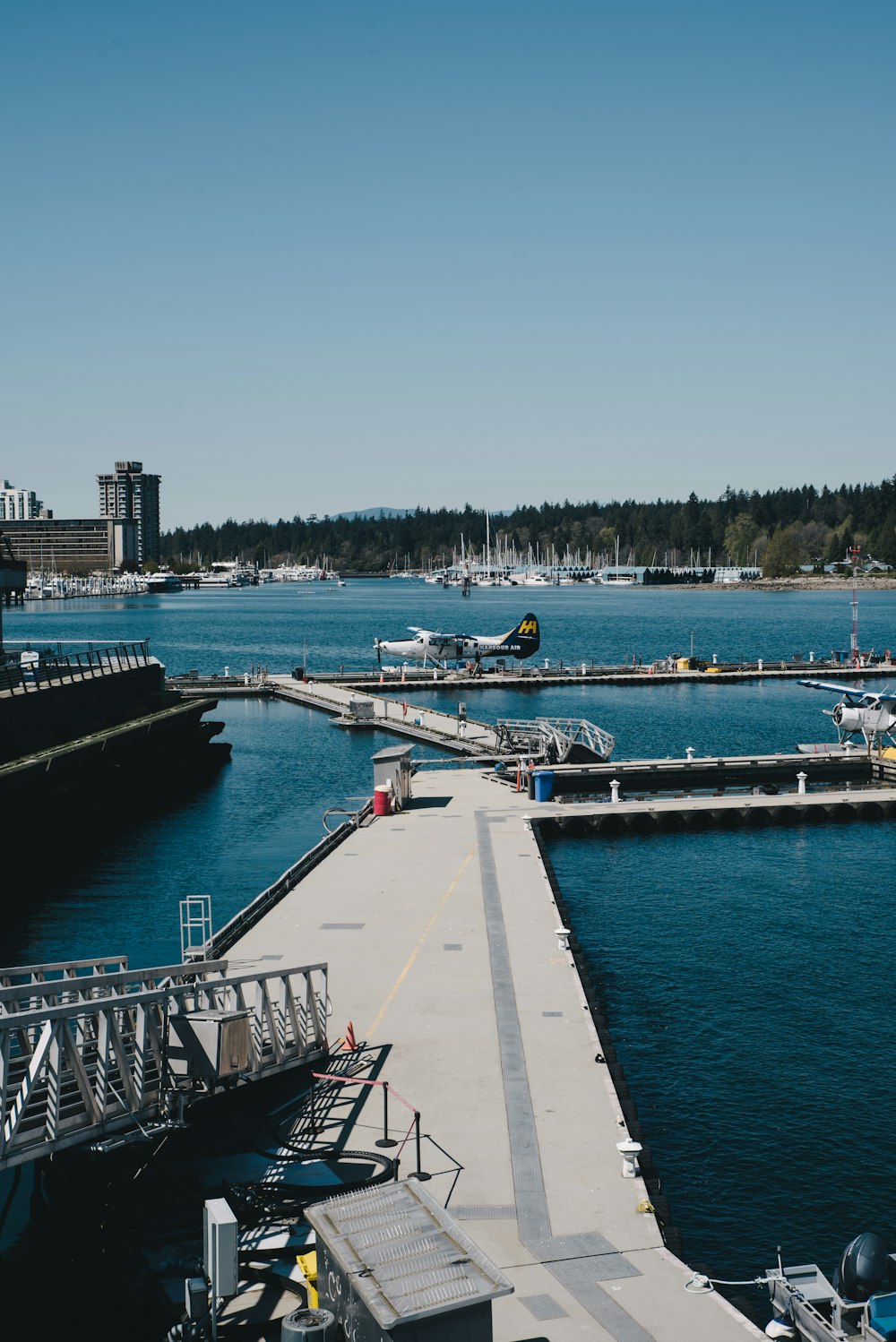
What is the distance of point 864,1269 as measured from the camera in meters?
15.9

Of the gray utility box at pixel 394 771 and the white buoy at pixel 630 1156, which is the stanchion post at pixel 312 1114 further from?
the gray utility box at pixel 394 771

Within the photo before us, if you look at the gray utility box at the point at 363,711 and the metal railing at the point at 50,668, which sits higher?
the metal railing at the point at 50,668

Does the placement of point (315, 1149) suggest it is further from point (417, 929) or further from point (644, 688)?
point (644, 688)

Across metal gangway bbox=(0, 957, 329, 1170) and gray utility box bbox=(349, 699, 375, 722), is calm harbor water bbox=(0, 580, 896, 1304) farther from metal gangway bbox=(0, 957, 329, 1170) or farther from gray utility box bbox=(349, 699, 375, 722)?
metal gangway bbox=(0, 957, 329, 1170)

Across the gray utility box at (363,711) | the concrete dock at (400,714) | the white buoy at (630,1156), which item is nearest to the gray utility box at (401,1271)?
the white buoy at (630,1156)

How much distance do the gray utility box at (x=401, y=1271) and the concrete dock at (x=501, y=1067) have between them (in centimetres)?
237

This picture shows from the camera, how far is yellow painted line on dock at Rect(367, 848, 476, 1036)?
23.6 metres

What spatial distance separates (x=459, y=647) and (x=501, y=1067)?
85.8 metres

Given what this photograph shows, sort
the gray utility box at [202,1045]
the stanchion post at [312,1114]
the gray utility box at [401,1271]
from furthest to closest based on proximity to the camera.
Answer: the stanchion post at [312,1114], the gray utility box at [202,1045], the gray utility box at [401,1271]

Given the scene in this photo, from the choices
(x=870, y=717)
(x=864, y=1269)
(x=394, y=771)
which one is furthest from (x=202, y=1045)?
(x=870, y=717)

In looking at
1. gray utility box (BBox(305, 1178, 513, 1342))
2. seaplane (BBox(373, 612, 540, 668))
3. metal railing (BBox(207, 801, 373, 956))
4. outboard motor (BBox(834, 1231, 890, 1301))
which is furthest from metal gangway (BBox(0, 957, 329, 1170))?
seaplane (BBox(373, 612, 540, 668))

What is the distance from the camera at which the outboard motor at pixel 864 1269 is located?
1583 cm

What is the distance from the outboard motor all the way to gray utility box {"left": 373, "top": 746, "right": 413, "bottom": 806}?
29633 millimetres

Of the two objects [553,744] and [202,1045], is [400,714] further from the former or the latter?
[202,1045]
